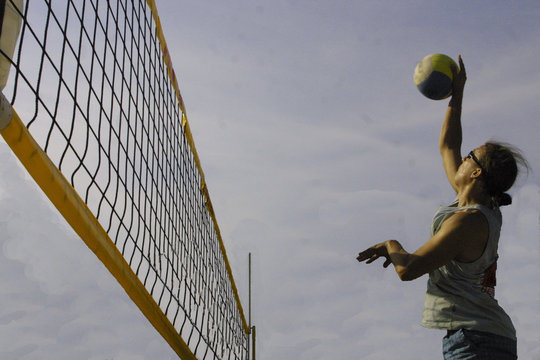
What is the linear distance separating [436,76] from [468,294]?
1.67m

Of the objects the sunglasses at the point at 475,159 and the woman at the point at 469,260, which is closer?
the woman at the point at 469,260

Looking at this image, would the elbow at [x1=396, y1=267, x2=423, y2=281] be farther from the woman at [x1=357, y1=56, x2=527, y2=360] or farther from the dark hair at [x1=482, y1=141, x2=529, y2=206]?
the dark hair at [x1=482, y1=141, x2=529, y2=206]

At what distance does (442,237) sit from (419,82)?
1759mm

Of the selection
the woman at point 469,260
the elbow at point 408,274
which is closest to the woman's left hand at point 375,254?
the woman at point 469,260

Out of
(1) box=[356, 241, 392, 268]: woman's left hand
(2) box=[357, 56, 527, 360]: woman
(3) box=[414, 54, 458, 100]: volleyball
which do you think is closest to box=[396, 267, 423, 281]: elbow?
(2) box=[357, 56, 527, 360]: woman

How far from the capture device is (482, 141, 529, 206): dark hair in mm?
2711

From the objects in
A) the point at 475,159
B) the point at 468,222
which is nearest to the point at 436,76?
the point at 475,159

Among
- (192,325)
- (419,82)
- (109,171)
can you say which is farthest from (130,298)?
(419,82)

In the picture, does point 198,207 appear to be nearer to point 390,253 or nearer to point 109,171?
point 109,171

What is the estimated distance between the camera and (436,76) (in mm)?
3850

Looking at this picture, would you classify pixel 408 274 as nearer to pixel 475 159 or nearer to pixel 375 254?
pixel 375 254

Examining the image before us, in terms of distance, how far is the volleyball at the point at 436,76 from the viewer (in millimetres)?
3855

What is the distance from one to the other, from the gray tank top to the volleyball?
1.30 metres

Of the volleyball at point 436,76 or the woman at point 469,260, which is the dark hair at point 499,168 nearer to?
the woman at point 469,260
